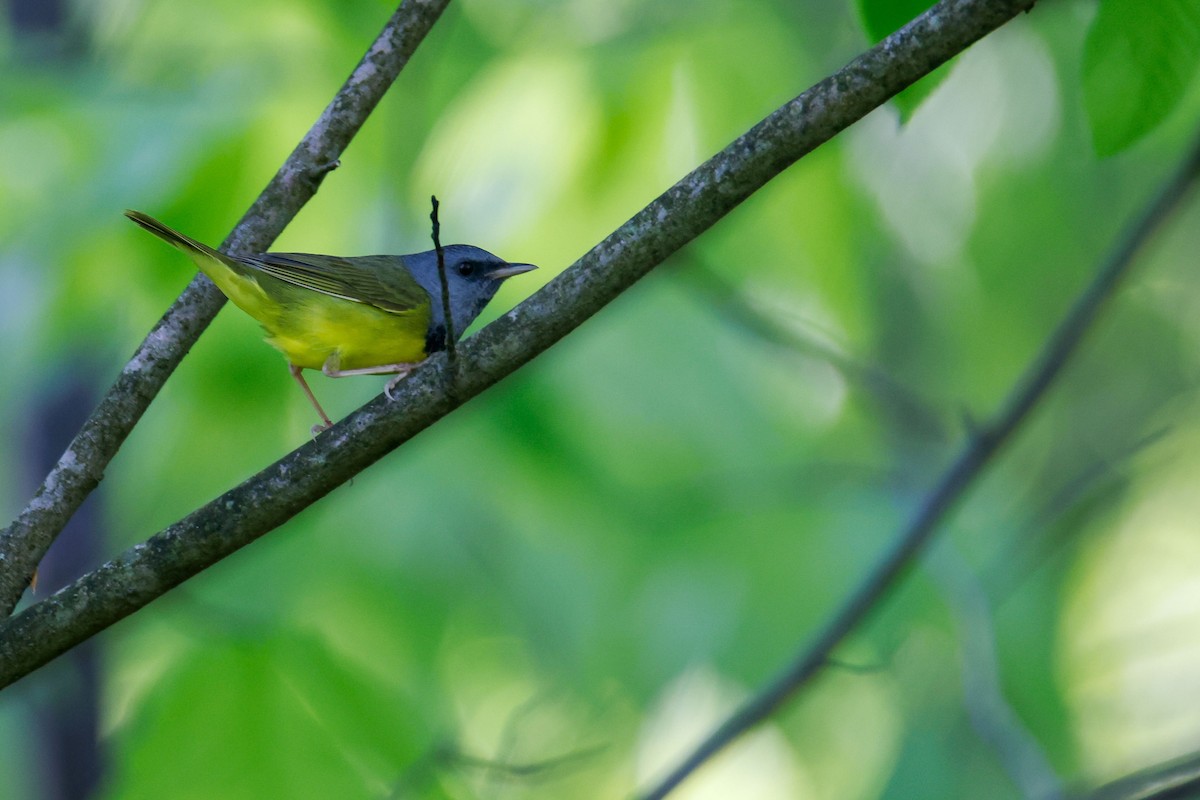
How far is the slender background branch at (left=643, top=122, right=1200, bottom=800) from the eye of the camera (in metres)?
4.46

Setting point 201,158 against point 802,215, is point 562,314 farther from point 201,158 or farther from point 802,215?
point 802,215

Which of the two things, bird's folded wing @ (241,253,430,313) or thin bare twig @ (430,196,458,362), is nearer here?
thin bare twig @ (430,196,458,362)

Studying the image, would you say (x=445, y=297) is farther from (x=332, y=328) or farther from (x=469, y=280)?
(x=469, y=280)

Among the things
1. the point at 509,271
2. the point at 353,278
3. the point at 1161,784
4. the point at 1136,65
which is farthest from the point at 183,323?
the point at 1161,784

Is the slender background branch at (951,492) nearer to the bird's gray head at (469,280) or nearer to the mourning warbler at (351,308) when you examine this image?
the mourning warbler at (351,308)

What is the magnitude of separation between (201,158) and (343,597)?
271 cm

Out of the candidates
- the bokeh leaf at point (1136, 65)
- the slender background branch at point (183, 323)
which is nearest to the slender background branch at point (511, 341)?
the bokeh leaf at point (1136, 65)

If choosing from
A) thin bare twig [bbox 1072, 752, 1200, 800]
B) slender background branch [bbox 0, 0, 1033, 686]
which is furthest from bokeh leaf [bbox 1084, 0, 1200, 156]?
thin bare twig [bbox 1072, 752, 1200, 800]

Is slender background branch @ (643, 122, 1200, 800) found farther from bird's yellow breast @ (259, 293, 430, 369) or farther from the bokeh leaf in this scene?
bird's yellow breast @ (259, 293, 430, 369)

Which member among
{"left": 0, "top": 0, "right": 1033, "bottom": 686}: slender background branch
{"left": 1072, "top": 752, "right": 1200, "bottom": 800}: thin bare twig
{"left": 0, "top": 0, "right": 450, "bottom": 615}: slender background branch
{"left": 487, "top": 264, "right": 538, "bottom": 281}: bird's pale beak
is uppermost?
{"left": 487, "top": 264, "right": 538, "bottom": 281}: bird's pale beak

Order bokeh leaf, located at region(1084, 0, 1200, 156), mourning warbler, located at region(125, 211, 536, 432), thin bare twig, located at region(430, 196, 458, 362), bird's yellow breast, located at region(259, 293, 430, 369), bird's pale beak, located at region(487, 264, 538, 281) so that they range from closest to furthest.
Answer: bokeh leaf, located at region(1084, 0, 1200, 156)
thin bare twig, located at region(430, 196, 458, 362)
mourning warbler, located at region(125, 211, 536, 432)
bird's yellow breast, located at region(259, 293, 430, 369)
bird's pale beak, located at region(487, 264, 538, 281)

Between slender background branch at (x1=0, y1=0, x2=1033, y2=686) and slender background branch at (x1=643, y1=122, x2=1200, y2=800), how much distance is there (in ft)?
7.16

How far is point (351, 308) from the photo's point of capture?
16.0ft

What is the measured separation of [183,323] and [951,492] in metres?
3.14
